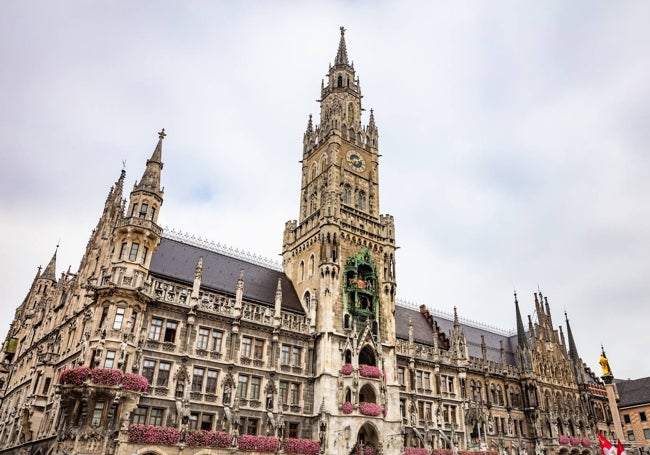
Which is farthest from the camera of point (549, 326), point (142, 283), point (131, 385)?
point (549, 326)

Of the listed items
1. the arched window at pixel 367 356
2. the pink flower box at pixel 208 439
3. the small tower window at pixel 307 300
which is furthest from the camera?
the small tower window at pixel 307 300

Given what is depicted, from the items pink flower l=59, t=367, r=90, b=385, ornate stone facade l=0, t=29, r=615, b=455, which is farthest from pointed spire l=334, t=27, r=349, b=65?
pink flower l=59, t=367, r=90, b=385

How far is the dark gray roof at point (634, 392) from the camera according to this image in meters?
78.3

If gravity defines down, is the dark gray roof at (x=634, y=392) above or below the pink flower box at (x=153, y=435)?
above

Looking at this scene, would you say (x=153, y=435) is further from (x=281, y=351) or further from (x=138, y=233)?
(x=138, y=233)

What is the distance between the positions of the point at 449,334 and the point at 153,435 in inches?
1564

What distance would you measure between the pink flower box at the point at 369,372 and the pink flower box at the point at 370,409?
2.53 meters

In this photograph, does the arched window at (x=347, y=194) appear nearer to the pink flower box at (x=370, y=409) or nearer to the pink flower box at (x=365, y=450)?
the pink flower box at (x=370, y=409)

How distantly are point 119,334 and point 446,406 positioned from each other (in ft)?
119

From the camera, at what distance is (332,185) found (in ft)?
178

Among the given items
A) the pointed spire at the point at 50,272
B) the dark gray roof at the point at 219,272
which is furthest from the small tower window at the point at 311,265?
the pointed spire at the point at 50,272

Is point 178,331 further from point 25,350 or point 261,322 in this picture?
point 25,350

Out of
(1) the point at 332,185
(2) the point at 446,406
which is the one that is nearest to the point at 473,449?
(2) the point at 446,406

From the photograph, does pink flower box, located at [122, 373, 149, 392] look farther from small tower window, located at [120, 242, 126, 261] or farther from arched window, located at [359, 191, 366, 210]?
arched window, located at [359, 191, 366, 210]
